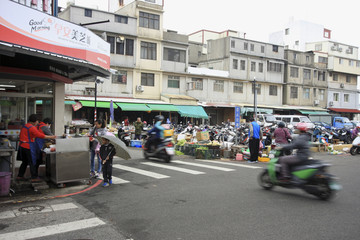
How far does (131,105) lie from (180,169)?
1799cm

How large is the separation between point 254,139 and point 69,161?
→ 770 centimetres

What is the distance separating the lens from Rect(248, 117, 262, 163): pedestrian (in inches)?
502

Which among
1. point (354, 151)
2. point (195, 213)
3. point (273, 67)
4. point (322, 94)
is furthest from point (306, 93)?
point (195, 213)

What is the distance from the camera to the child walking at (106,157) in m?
8.25

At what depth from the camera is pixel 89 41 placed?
10.5 m

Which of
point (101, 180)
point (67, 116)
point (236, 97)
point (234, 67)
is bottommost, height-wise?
point (101, 180)

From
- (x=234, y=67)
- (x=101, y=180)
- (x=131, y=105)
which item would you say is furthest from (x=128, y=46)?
(x=101, y=180)

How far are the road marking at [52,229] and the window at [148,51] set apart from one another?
1051 inches

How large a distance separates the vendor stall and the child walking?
501mm

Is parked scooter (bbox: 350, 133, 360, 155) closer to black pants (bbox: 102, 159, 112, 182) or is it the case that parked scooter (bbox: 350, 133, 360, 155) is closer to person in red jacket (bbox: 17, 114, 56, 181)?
black pants (bbox: 102, 159, 112, 182)

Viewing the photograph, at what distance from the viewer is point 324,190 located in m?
6.55

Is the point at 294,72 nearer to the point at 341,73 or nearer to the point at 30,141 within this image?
the point at 341,73

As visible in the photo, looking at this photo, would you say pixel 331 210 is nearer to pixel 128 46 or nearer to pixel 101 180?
pixel 101 180

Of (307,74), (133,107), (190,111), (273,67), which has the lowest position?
(190,111)
